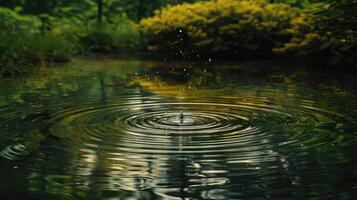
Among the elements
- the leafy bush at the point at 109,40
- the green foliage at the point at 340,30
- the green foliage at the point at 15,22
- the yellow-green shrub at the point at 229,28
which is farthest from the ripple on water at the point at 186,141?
the leafy bush at the point at 109,40

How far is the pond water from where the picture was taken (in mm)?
4605

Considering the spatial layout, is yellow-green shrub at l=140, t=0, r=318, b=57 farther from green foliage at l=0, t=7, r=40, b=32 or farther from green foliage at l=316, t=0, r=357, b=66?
green foliage at l=0, t=7, r=40, b=32

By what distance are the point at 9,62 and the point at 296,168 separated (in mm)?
10501

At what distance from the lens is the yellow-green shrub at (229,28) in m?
17.1

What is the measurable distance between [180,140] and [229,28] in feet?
37.0

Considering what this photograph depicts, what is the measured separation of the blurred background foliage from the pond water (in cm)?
253

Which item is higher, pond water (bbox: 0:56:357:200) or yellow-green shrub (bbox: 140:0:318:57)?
yellow-green shrub (bbox: 140:0:318:57)

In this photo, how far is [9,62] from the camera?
14266 mm

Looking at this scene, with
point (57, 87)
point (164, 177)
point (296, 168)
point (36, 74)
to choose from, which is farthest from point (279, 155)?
point (36, 74)

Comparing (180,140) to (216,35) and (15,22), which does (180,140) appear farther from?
(15,22)

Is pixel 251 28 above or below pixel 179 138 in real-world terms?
above

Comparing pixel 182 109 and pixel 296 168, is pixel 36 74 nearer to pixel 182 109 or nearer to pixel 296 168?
pixel 182 109

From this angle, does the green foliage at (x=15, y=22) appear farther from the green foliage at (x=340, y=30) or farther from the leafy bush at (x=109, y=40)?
the green foliage at (x=340, y=30)

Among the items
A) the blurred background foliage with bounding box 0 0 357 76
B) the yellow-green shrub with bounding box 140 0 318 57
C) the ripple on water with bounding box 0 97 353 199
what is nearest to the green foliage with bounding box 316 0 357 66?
the blurred background foliage with bounding box 0 0 357 76
